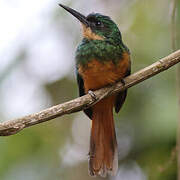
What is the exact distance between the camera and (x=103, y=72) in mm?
2719

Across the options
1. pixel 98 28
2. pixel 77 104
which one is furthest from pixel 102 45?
pixel 77 104

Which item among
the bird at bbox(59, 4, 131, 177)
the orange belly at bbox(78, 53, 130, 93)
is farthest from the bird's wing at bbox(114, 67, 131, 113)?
the orange belly at bbox(78, 53, 130, 93)

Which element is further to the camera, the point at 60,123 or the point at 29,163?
the point at 60,123

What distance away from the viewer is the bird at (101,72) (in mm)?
2744

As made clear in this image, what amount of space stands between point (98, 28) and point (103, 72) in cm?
41

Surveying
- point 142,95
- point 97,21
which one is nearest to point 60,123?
point 142,95

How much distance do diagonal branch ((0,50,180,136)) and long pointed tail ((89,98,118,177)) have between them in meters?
0.41

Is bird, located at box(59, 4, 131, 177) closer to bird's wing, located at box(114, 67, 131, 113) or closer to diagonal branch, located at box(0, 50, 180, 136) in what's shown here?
bird's wing, located at box(114, 67, 131, 113)

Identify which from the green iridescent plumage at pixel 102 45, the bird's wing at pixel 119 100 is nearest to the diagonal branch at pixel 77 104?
the green iridescent plumage at pixel 102 45

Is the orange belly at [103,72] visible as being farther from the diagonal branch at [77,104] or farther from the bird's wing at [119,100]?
the bird's wing at [119,100]

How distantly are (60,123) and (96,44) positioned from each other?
40.6 inches

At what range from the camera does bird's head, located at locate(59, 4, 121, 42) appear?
2928mm

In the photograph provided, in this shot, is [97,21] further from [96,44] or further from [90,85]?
[90,85]

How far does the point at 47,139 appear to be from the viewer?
130 inches
